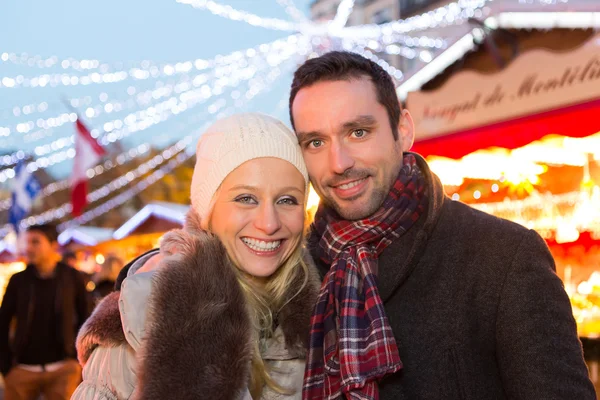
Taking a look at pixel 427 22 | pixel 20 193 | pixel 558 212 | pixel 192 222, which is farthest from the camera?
pixel 20 193

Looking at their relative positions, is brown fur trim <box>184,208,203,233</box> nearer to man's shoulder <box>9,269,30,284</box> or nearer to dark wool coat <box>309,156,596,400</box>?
dark wool coat <box>309,156,596,400</box>

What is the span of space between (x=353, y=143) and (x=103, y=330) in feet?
3.88

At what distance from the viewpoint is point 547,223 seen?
6.68 meters

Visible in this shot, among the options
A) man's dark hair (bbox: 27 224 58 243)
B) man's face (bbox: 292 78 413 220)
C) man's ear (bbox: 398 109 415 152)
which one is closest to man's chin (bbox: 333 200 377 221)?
man's face (bbox: 292 78 413 220)

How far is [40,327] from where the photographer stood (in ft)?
16.9

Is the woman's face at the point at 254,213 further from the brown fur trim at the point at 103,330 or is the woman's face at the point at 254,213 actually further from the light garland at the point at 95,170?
the light garland at the point at 95,170

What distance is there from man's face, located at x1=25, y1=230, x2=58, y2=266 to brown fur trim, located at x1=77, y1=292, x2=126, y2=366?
363cm

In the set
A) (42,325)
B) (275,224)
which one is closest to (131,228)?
(42,325)

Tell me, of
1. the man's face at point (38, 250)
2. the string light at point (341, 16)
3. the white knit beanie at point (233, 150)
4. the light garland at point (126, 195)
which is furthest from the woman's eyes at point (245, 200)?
the light garland at point (126, 195)

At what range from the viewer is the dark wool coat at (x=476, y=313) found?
1707 mm

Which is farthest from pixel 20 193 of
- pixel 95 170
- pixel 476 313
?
pixel 476 313

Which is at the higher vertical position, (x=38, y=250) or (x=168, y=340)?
(x=38, y=250)

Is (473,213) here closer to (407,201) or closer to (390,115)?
(407,201)

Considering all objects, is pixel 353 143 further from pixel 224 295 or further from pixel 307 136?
pixel 224 295
